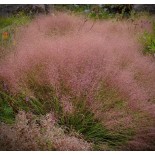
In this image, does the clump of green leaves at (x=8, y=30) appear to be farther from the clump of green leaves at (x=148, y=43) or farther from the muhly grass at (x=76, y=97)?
the clump of green leaves at (x=148, y=43)

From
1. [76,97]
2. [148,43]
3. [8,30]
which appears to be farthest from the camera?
[8,30]

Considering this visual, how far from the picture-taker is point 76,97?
9.61 feet

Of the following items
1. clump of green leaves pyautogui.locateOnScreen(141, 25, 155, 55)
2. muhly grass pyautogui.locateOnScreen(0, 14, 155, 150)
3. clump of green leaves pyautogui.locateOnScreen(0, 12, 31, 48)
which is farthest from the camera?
clump of green leaves pyautogui.locateOnScreen(141, 25, 155, 55)

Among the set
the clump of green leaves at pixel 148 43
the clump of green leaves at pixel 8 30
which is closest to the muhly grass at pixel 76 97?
the clump of green leaves at pixel 8 30

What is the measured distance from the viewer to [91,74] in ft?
9.98

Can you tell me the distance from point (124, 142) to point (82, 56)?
2.94 feet

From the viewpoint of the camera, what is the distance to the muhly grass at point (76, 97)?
2697mm

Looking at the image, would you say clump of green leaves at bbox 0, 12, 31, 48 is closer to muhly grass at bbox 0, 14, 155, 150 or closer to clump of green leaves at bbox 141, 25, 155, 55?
muhly grass at bbox 0, 14, 155, 150

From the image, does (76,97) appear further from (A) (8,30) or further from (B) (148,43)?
(A) (8,30)

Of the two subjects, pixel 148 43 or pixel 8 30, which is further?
pixel 8 30

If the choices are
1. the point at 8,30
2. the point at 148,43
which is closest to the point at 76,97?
the point at 148,43

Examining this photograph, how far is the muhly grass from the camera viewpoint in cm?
270

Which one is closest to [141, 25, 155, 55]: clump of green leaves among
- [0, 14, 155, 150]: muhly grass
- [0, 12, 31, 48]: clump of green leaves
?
[0, 14, 155, 150]: muhly grass

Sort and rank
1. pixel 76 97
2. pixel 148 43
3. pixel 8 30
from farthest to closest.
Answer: pixel 8 30, pixel 148 43, pixel 76 97
